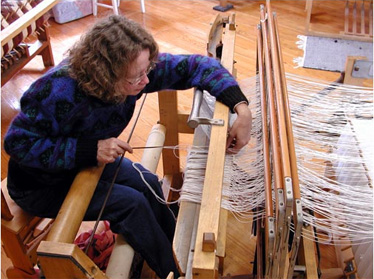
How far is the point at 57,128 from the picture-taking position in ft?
3.26

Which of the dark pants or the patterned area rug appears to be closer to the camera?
the dark pants

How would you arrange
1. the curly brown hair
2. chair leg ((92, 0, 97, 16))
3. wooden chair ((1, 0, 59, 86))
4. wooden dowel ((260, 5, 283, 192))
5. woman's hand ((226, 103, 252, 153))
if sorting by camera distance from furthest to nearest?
chair leg ((92, 0, 97, 16)) → wooden chair ((1, 0, 59, 86)) → woman's hand ((226, 103, 252, 153)) → the curly brown hair → wooden dowel ((260, 5, 283, 192))

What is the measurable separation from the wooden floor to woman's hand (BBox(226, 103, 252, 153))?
3.51 feet

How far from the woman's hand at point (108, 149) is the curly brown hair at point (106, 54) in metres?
0.12

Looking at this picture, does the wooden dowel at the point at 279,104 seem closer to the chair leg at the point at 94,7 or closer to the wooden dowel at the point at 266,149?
the wooden dowel at the point at 266,149

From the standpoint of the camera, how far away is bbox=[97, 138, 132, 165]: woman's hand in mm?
981

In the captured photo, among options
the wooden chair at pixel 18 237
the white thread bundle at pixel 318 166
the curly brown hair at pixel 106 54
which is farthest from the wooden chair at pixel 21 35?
the white thread bundle at pixel 318 166

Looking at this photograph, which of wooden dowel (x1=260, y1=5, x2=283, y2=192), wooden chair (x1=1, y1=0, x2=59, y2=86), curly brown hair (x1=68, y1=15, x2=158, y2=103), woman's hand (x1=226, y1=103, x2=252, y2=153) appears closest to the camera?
wooden dowel (x1=260, y1=5, x2=283, y2=192)

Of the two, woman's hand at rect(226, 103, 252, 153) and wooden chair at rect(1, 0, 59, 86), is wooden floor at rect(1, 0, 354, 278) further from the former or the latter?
woman's hand at rect(226, 103, 252, 153)

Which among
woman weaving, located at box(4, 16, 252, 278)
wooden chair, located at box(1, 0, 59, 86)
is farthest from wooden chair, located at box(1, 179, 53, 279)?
wooden chair, located at box(1, 0, 59, 86)

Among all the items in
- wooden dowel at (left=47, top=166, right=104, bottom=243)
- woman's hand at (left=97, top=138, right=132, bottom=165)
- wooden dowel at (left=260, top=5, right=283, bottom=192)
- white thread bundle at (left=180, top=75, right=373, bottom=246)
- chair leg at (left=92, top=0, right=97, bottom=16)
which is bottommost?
chair leg at (left=92, top=0, right=97, bottom=16)

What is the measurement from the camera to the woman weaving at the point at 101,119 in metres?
0.96

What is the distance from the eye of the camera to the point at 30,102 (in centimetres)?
96

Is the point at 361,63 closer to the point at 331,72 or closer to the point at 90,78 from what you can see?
the point at 90,78
